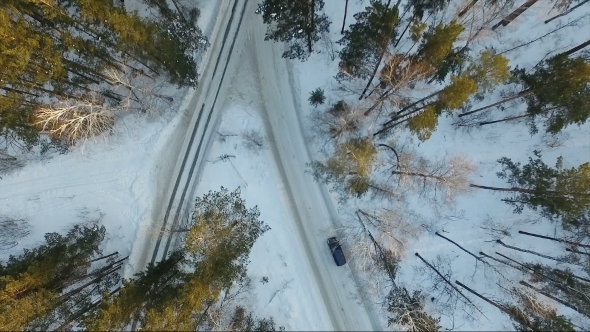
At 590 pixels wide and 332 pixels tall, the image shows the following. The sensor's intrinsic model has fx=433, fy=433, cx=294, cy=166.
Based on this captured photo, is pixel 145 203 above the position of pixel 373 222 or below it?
above

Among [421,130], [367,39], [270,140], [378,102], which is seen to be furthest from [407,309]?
[367,39]

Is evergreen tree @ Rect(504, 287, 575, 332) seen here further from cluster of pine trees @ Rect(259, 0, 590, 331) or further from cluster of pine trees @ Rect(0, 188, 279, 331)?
cluster of pine trees @ Rect(0, 188, 279, 331)

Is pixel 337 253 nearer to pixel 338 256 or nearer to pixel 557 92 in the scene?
pixel 338 256

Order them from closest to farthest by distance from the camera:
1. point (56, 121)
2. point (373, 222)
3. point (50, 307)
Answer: point (50, 307), point (56, 121), point (373, 222)

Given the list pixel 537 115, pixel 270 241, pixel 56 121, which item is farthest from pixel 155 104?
pixel 537 115

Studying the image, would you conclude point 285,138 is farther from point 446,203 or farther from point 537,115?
point 537,115

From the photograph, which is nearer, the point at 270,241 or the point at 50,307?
the point at 50,307

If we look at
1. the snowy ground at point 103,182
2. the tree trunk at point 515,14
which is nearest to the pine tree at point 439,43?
the tree trunk at point 515,14
